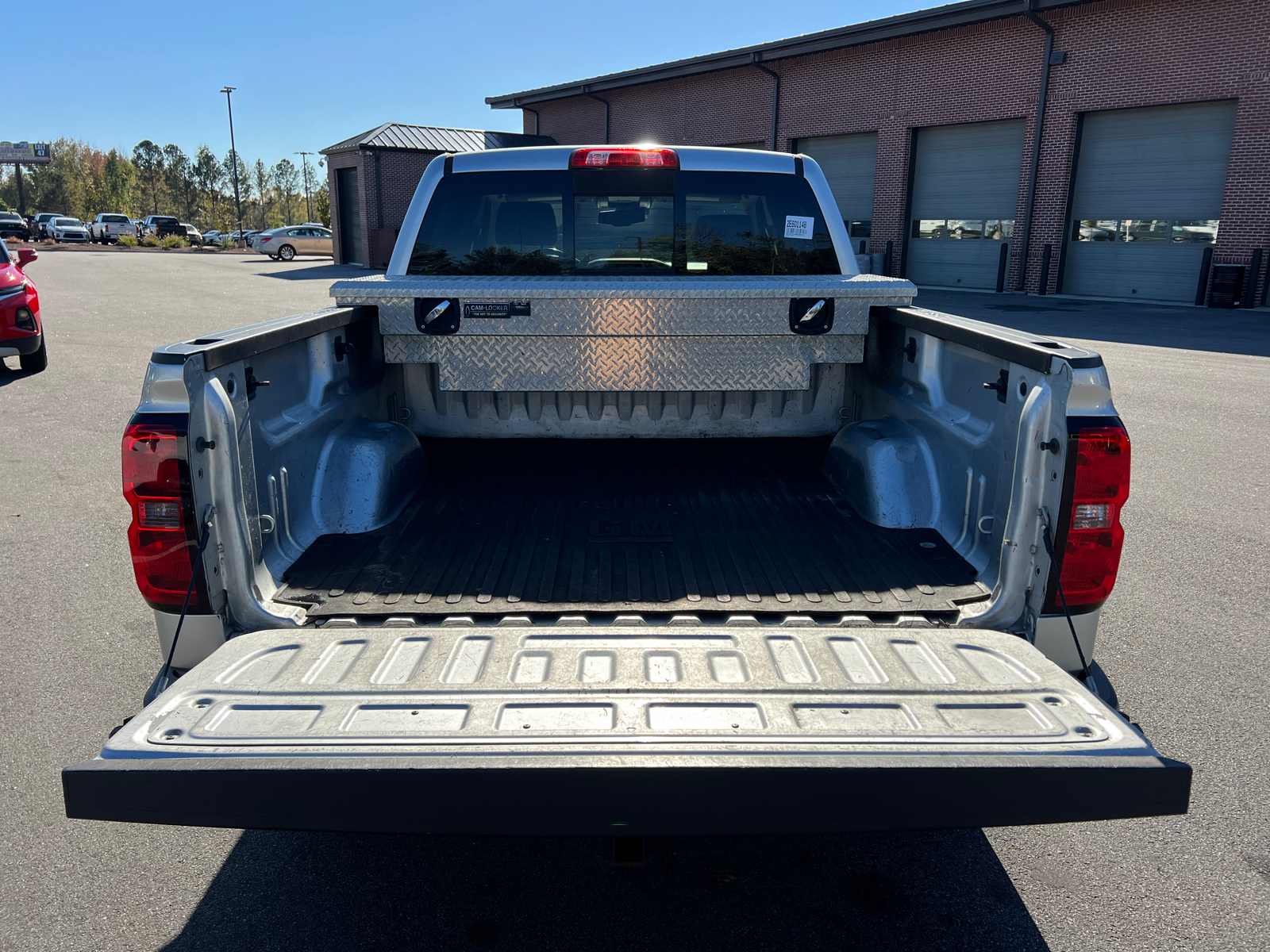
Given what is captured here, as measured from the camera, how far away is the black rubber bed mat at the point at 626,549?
2795mm

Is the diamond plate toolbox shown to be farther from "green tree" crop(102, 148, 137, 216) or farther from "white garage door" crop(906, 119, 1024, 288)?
"green tree" crop(102, 148, 137, 216)

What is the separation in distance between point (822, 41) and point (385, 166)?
705 inches

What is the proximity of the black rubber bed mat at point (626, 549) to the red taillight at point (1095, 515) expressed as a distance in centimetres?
27

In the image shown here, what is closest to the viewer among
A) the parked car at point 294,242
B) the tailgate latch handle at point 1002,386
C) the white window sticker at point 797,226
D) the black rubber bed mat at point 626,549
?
the tailgate latch handle at point 1002,386

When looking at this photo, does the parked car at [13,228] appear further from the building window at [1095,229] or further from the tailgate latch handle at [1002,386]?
the tailgate latch handle at [1002,386]

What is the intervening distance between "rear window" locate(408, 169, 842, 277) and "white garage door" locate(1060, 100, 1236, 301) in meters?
21.0

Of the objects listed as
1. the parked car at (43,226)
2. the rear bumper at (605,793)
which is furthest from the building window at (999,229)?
the parked car at (43,226)

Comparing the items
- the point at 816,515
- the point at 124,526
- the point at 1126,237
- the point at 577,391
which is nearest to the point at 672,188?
the point at 577,391

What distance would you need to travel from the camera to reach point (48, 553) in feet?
17.9

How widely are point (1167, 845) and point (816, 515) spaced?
1.55m

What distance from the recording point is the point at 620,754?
1.88m

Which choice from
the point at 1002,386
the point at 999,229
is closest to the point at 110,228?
the point at 999,229

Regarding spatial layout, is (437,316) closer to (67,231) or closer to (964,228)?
(964,228)

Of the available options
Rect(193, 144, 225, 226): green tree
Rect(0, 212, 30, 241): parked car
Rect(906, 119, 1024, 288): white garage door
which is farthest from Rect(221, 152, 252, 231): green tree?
Rect(906, 119, 1024, 288): white garage door
